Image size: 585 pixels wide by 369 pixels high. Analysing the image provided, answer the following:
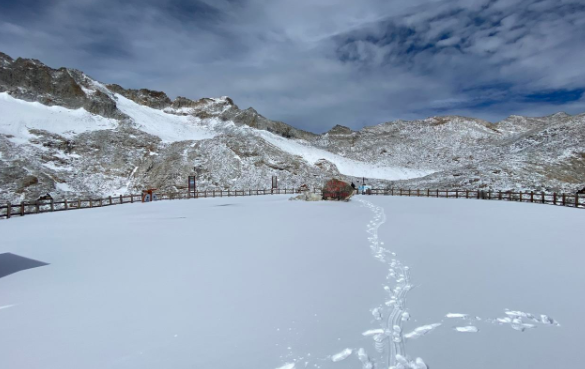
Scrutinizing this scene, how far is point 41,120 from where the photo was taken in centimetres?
6241

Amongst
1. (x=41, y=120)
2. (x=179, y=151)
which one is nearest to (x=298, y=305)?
(x=179, y=151)

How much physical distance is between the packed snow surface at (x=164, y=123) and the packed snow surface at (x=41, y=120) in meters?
9.06

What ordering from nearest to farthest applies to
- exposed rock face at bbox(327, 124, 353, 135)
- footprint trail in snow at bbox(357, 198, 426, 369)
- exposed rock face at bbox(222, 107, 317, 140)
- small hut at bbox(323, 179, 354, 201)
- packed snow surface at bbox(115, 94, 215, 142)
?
footprint trail in snow at bbox(357, 198, 426, 369), small hut at bbox(323, 179, 354, 201), packed snow surface at bbox(115, 94, 215, 142), exposed rock face at bbox(222, 107, 317, 140), exposed rock face at bbox(327, 124, 353, 135)

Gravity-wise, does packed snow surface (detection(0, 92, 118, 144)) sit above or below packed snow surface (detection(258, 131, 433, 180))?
above

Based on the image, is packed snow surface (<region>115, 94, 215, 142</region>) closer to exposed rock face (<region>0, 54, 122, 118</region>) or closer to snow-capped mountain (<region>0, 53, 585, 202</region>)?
snow-capped mountain (<region>0, 53, 585, 202</region>)

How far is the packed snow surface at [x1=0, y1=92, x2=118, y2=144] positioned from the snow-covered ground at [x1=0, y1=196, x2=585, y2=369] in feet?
199

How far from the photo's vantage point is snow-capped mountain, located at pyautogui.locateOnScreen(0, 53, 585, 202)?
47.9 metres

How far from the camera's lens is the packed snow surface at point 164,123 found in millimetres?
79188

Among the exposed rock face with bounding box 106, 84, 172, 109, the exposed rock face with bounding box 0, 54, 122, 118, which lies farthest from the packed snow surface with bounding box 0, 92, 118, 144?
the exposed rock face with bounding box 106, 84, 172, 109

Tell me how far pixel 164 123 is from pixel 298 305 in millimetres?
95114

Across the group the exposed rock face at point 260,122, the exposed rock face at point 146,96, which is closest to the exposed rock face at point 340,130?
the exposed rock face at point 260,122

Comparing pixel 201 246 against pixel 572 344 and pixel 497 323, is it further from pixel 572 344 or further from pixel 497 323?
pixel 572 344

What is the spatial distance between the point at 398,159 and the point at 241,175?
56617 mm

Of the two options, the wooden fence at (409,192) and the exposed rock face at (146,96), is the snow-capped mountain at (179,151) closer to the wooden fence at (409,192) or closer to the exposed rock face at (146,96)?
the exposed rock face at (146,96)
